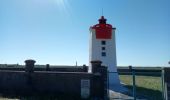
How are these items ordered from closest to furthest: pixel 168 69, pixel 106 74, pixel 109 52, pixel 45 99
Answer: pixel 168 69
pixel 45 99
pixel 106 74
pixel 109 52

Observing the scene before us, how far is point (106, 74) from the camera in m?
15.6

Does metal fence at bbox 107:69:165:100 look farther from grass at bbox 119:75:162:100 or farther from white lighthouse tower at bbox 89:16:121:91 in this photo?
white lighthouse tower at bbox 89:16:121:91

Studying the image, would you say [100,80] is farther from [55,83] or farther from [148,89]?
[148,89]

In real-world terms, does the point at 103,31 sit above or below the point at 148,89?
above

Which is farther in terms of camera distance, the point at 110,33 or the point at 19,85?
the point at 110,33

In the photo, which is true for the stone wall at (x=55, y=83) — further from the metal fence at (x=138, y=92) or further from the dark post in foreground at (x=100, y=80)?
the metal fence at (x=138, y=92)

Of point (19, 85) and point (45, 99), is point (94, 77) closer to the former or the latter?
point (45, 99)

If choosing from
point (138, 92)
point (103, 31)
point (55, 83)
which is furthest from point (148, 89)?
point (55, 83)

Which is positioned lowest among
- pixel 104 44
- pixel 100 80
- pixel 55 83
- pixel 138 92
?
pixel 138 92

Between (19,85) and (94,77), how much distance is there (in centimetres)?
436

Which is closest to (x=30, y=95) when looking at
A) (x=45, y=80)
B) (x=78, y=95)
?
(x=45, y=80)

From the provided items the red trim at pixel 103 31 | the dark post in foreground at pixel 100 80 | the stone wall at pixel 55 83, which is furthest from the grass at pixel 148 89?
the red trim at pixel 103 31

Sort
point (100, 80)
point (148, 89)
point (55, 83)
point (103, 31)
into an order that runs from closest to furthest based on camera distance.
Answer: point (100, 80) → point (55, 83) → point (148, 89) → point (103, 31)

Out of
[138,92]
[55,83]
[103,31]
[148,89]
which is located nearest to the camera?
[55,83]
